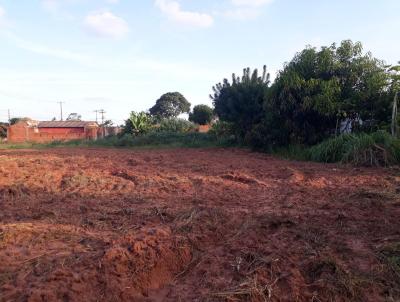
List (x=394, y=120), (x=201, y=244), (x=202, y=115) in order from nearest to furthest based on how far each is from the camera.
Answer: (x=201, y=244)
(x=394, y=120)
(x=202, y=115)

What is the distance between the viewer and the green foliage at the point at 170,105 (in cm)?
5134

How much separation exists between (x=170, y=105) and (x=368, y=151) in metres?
42.7

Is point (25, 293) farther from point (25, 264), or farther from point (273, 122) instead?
point (273, 122)

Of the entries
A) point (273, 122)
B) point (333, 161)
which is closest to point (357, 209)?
point (333, 161)

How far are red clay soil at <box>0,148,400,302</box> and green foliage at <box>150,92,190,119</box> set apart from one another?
44.9 metres

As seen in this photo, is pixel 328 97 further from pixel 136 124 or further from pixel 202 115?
pixel 202 115

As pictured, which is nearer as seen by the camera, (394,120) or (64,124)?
(394,120)

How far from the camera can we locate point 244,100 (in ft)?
60.3

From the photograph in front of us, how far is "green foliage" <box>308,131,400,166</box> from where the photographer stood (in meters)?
10.0

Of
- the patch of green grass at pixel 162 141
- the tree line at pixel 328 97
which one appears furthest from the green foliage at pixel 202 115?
the tree line at pixel 328 97

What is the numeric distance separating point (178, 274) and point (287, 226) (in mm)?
1403

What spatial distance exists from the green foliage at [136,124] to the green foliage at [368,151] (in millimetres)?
17400

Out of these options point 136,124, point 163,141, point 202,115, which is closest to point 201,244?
point 163,141

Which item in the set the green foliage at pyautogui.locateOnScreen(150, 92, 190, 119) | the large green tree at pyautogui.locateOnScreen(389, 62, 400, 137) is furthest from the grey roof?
the large green tree at pyautogui.locateOnScreen(389, 62, 400, 137)
